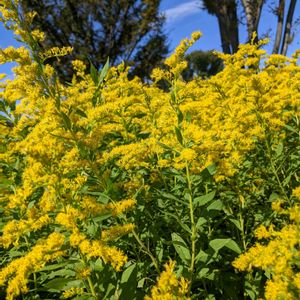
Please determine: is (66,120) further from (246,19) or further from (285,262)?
(246,19)

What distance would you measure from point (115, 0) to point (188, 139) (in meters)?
24.5

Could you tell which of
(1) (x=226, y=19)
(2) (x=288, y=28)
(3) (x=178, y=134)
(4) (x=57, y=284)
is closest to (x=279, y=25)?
(2) (x=288, y=28)

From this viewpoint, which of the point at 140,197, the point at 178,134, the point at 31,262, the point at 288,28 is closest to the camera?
the point at 31,262

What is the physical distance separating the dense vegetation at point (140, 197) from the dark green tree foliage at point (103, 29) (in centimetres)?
2176

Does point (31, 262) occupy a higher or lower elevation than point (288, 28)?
lower

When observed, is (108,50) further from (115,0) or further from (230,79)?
(230,79)

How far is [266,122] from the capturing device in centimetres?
355

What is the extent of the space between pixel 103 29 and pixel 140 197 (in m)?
24.4

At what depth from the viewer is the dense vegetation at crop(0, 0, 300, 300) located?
7.70 feet

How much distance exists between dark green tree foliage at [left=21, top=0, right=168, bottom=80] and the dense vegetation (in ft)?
71.4

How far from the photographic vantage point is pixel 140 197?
3084 millimetres

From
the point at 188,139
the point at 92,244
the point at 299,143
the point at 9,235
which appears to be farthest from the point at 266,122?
the point at 9,235

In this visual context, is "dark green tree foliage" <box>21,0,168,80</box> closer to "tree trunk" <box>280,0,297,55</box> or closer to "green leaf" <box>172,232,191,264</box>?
"tree trunk" <box>280,0,297,55</box>

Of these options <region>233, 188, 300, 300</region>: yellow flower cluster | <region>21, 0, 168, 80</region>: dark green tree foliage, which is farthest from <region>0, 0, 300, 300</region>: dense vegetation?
<region>21, 0, 168, 80</region>: dark green tree foliage
